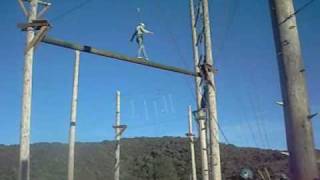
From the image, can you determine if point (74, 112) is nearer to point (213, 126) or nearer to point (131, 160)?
point (213, 126)

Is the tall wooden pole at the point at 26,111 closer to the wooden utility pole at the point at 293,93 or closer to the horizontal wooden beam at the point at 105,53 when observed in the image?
the horizontal wooden beam at the point at 105,53

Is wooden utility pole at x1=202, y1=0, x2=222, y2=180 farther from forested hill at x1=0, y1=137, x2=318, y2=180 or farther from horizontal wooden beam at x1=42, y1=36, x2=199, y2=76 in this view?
forested hill at x1=0, y1=137, x2=318, y2=180

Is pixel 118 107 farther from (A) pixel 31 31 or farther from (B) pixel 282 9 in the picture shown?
(B) pixel 282 9

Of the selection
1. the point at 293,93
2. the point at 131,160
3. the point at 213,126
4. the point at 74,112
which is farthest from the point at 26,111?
the point at 131,160

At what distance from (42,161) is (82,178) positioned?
6635 mm

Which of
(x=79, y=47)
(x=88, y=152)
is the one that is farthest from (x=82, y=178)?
(x=79, y=47)

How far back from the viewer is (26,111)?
12664 millimetres

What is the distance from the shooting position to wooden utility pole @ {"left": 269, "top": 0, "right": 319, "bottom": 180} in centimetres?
437

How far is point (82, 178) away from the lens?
62.3 m

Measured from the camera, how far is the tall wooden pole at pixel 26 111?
12133 mm

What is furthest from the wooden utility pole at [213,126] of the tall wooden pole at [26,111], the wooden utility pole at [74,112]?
the wooden utility pole at [74,112]

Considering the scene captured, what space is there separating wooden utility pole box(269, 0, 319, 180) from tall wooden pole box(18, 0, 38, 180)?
348 inches

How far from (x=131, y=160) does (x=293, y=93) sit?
6816 centimetres

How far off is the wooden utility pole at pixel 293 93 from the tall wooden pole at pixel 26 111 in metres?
8.84
